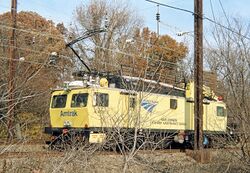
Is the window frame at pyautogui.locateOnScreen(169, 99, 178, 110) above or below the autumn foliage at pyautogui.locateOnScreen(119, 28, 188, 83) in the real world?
below

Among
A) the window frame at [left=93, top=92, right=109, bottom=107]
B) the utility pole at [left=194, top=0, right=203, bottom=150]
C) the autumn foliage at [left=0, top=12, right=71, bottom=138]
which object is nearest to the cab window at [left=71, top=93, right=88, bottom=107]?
the window frame at [left=93, top=92, right=109, bottom=107]

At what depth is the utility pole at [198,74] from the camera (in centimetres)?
1678

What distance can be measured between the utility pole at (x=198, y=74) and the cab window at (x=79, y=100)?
4.14 meters

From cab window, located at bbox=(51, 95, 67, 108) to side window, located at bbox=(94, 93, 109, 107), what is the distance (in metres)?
2.10

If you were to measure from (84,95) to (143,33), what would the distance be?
27.5m

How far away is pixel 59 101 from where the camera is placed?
738 inches

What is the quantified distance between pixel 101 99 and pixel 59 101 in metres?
2.53

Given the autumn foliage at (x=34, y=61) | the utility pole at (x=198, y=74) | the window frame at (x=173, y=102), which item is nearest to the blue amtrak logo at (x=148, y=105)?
→ the window frame at (x=173, y=102)

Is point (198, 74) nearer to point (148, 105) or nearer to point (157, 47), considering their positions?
point (148, 105)

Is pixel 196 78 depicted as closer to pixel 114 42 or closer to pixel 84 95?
pixel 84 95

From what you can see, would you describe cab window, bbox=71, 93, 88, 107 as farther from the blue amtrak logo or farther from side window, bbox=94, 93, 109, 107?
the blue amtrak logo

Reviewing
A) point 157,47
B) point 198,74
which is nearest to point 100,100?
point 198,74

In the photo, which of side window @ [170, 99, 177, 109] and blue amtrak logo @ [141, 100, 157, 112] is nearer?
blue amtrak logo @ [141, 100, 157, 112]

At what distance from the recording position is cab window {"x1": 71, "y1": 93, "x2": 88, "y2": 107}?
56.2 feet
